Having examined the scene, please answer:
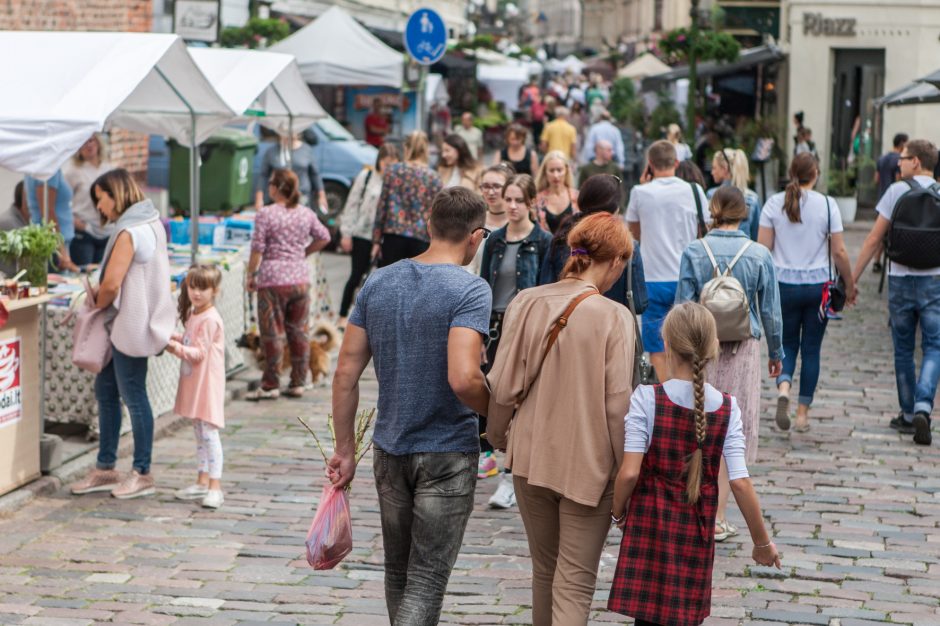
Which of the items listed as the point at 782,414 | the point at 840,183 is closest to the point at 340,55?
the point at 840,183

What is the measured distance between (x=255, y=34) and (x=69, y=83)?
17.1m

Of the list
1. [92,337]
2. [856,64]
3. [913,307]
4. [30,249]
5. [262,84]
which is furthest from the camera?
[856,64]

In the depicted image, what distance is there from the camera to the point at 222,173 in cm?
1856

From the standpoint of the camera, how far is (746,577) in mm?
6688

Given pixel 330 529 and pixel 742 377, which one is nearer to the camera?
pixel 330 529

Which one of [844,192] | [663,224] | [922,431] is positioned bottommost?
[922,431]

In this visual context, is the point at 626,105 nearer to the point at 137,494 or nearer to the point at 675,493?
the point at 137,494

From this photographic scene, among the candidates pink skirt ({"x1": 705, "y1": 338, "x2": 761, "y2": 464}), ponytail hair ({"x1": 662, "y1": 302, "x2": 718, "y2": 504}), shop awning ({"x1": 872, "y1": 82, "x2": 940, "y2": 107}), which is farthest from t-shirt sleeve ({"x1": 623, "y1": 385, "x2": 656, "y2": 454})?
shop awning ({"x1": 872, "y1": 82, "x2": 940, "y2": 107})

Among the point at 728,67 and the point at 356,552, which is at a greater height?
the point at 728,67

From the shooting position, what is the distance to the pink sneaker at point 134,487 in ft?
26.3

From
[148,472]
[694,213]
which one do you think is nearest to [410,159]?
[694,213]

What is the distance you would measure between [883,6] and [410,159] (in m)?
18.3

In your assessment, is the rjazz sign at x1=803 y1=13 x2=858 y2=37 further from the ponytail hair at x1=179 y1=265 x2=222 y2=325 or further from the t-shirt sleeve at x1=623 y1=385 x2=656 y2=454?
the t-shirt sleeve at x1=623 y1=385 x2=656 y2=454

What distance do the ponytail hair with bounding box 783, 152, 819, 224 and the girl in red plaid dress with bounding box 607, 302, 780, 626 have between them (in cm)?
470
